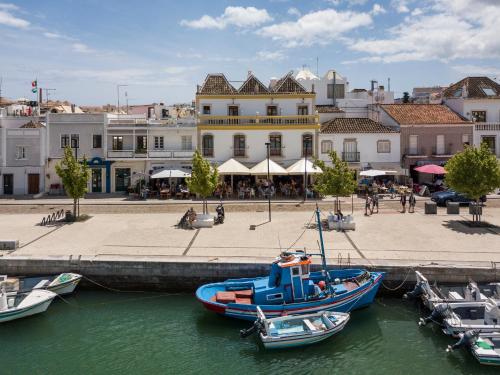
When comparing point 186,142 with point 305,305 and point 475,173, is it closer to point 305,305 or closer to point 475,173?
point 475,173

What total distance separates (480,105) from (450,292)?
3200 cm

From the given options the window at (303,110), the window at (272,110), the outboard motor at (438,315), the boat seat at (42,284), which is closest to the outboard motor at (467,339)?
the outboard motor at (438,315)

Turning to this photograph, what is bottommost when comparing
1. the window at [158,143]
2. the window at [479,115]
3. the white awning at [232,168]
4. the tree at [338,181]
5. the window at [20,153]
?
the tree at [338,181]

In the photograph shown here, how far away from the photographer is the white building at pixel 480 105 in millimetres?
47000

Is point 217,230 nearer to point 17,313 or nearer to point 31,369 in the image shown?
point 17,313

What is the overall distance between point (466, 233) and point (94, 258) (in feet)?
62.1

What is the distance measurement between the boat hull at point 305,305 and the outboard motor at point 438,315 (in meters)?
2.27

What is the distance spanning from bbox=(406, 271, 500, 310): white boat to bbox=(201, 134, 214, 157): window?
2530 centimetres

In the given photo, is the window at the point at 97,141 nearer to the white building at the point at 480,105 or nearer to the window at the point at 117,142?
the window at the point at 117,142

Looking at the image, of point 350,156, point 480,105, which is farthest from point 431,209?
point 480,105

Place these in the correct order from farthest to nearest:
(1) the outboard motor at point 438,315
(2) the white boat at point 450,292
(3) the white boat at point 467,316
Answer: (2) the white boat at point 450,292 < (1) the outboard motor at point 438,315 < (3) the white boat at point 467,316

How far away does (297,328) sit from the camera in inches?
768

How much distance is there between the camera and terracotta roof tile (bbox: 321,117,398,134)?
4562cm

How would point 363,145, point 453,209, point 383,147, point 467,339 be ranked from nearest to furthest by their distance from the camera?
point 467,339 < point 453,209 < point 363,145 < point 383,147
